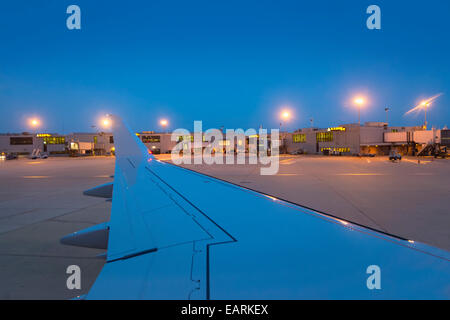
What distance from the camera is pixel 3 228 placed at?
6.86 meters

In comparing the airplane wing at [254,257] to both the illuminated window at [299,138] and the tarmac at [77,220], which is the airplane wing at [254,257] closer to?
the tarmac at [77,220]

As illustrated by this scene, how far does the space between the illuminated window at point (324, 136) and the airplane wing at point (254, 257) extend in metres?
71.8

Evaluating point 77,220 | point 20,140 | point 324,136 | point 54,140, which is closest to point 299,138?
point 324,136

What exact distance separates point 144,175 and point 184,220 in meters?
2.57

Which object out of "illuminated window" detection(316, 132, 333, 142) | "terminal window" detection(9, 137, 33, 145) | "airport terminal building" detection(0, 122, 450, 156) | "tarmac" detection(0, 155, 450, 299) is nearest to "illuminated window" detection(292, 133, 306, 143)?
"airport terminal building" detection(0, 122, 450, 156)

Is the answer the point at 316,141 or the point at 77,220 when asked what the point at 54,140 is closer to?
the point at 316,141

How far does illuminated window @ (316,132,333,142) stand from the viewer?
223ft

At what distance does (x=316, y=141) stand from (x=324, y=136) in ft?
8.88

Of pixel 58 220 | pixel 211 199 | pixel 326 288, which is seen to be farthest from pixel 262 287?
pixel 58 220

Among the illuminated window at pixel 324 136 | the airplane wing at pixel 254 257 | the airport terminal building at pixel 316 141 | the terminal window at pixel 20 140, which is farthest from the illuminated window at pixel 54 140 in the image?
the airplane wing at pixel 254 257

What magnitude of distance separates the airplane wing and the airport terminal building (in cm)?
6034

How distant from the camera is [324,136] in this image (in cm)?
6981
